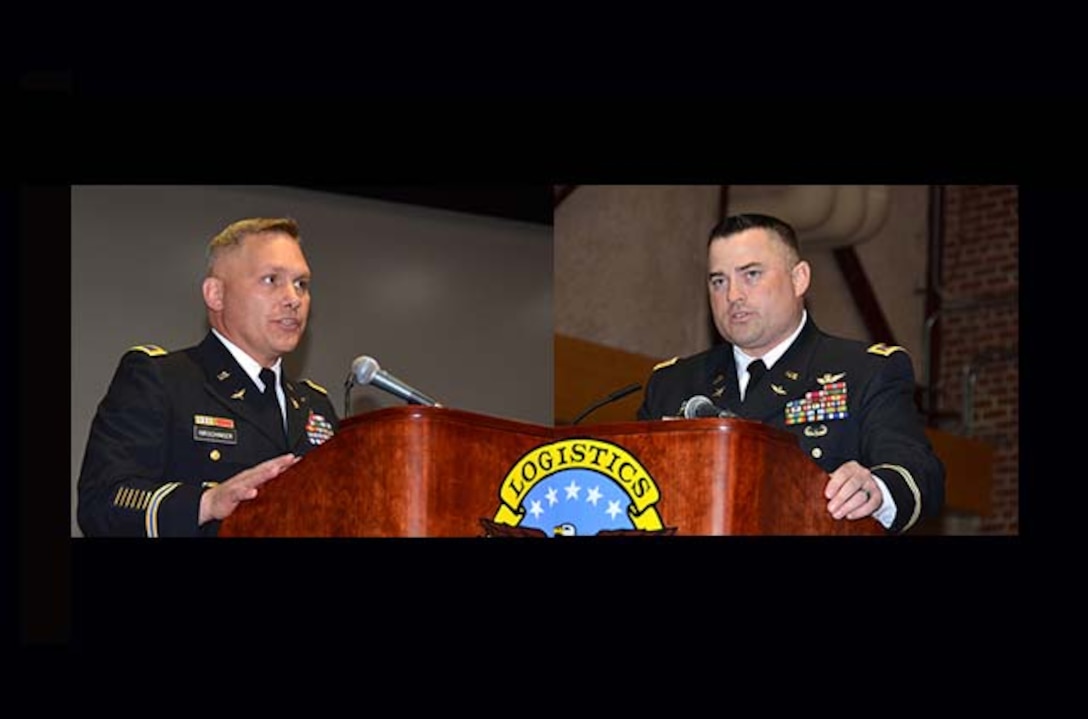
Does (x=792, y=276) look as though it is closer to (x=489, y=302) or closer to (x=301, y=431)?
(x=301, y=431)

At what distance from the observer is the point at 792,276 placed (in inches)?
163

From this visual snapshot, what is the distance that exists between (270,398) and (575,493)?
1.15 metres

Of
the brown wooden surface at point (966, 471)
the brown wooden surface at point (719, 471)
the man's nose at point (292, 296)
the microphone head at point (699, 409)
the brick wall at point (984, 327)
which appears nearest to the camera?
the brown wooden surface at point (719, 471)

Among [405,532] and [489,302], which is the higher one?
[489,302]

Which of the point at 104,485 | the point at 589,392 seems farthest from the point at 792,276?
the point at 589,392

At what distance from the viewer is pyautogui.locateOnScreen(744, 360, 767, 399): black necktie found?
4.13 metres

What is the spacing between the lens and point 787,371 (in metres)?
4.12

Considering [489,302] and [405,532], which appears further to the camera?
[489,302]

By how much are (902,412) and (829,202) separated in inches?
212

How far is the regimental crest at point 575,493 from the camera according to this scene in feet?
11.0

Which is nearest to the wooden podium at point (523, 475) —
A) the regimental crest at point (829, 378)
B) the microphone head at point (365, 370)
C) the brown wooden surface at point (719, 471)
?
the brown wooden surface at point (719, 471)

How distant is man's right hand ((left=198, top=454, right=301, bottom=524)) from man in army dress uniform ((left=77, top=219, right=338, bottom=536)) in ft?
0.29

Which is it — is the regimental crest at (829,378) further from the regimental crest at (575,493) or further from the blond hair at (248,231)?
the blond hair at (248,231)

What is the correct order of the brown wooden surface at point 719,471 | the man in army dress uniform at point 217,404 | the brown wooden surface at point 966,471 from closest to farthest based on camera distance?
1. the brown wooden surface at point 719,471
2. the man in army dress uniform at point 217,404
3. the brown wooden surface at point 966,471
